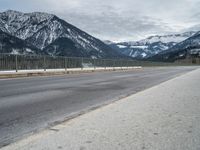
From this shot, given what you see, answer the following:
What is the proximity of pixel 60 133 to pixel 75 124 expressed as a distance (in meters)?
0.92

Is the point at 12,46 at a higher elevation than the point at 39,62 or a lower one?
higher

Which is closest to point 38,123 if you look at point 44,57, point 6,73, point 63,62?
point 6,73

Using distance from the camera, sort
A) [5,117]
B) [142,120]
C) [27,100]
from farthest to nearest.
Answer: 1. [27,100]
2. [5,117]
3. [142,120]

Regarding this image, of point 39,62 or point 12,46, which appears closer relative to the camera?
point 39,62

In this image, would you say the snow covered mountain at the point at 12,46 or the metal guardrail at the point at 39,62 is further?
the snow covered mountain at the point at 12,46

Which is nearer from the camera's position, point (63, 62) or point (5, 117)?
point (5, 117)

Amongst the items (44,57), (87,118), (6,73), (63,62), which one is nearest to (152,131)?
(87,118)

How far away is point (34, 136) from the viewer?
21.8 feet

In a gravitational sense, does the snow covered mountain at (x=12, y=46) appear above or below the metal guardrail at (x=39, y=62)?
above

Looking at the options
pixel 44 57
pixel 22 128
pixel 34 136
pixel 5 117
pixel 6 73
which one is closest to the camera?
pixel 34 136

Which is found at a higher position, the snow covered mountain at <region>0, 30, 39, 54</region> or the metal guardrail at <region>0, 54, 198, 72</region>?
the snow covered mountain at <region>0, 30, 39, 54</region>

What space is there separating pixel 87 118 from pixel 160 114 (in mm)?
1712

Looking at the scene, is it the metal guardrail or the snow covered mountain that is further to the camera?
the snow covered mountain

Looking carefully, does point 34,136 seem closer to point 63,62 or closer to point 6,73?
point 6,73
